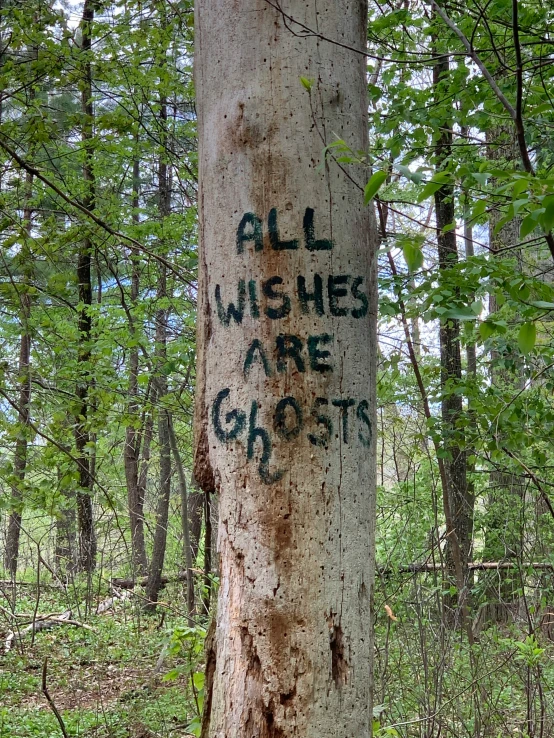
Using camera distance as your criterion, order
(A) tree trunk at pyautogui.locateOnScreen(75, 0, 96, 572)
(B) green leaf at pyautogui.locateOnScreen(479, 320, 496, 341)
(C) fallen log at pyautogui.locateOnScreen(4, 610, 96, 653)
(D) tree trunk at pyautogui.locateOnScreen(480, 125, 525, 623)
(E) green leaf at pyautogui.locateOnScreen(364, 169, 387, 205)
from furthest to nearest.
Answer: (C) fallen log at pyautogui.locateOnScreen(4, 610, 96, 653) < (A) tree trunk at pyautogui.locateOnScreen(75, 0, 96, 572) < (D) tree trunk at pyautogui.locateOnScreen(480, 125, 525, 623) < (B) green leaf at pyautogui.locateOnScreen(479, 320, 496, 341) < (E) green leaf at pyautogui.locateOnScreen(364, 169, 387, 205)

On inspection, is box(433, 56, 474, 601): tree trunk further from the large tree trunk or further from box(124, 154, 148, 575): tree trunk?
the large tree trunk

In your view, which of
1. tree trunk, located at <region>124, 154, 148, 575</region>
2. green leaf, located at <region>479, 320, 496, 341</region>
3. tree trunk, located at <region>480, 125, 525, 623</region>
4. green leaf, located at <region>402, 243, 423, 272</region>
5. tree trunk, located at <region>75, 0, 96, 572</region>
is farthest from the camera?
tree trunk, located at <region>124, 154, 148, 575</region>

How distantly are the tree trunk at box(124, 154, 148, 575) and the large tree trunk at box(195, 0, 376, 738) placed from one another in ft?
12.3

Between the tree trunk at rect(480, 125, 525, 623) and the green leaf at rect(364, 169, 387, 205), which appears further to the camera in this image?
the tree trunk at rect(480, 125, 525, 623)

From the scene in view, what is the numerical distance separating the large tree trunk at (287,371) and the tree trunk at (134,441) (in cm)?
374

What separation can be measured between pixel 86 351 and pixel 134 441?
167 inches

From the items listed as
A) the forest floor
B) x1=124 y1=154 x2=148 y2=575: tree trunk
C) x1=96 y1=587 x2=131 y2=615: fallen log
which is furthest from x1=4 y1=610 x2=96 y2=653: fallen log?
x1=124 y1=154 x2=148 y2=575: tree trunk

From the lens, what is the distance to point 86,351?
5.32 meters

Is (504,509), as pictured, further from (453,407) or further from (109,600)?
(109,600)

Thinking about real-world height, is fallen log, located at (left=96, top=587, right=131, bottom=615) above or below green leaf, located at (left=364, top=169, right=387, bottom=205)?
below

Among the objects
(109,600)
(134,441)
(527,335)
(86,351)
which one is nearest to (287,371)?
(527,335)

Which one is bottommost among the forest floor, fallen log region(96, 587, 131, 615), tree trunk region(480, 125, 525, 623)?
the forest floor

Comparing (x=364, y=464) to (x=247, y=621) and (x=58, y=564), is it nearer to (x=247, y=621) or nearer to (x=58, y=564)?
(x=247, y=621)

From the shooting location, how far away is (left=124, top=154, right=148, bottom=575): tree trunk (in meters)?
6.03
